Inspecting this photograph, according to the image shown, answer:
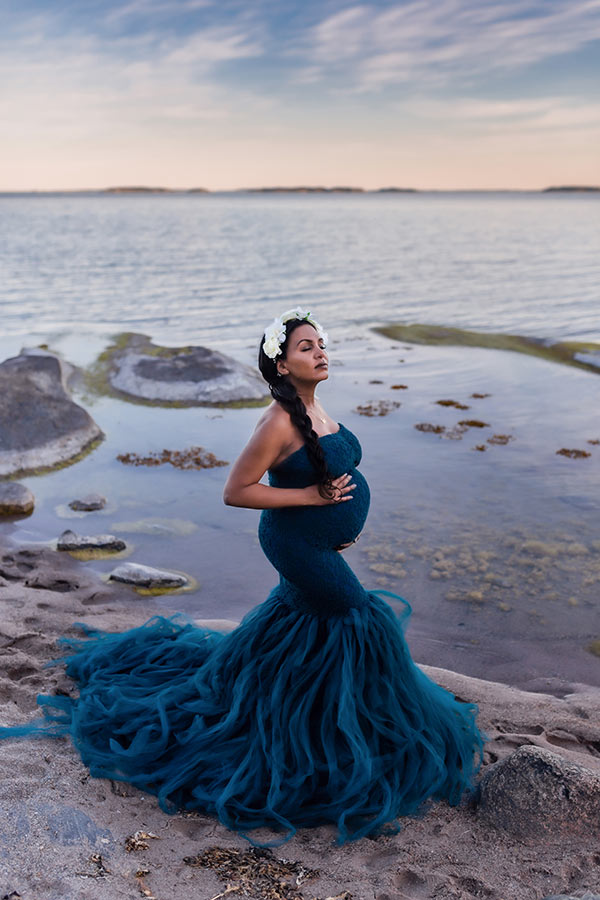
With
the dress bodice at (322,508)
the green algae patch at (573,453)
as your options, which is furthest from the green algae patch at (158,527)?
the green algae patch at (573,453)

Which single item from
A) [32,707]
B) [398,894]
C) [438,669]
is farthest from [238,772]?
[438,669]

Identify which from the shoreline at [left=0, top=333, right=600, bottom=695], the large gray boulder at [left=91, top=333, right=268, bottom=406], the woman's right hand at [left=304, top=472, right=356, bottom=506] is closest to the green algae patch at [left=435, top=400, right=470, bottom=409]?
the shoreline at [left=0, top=333, right=600, bottom=695]

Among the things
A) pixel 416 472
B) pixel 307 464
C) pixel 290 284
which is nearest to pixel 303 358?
pixel 307 464

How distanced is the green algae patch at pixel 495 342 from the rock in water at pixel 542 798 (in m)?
18.3

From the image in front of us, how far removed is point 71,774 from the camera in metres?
4.47

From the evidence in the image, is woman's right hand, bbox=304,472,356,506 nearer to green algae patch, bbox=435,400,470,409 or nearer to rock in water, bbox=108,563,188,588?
rock in water, bbox=108,563,188,588

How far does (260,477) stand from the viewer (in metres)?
4.42

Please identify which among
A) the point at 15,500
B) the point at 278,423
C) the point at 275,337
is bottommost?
the point at 15,500

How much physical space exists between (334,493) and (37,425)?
391 inches

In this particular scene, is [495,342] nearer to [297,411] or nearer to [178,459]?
[178,459]

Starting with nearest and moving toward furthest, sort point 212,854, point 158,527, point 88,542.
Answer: point 212,854
point 88,542
point 158,527

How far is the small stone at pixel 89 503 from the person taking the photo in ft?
35.6

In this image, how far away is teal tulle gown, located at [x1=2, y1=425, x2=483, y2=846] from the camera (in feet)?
14.3

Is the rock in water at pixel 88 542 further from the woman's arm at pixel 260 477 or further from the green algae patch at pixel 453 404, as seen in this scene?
the green algae patch at pixel 453 404
